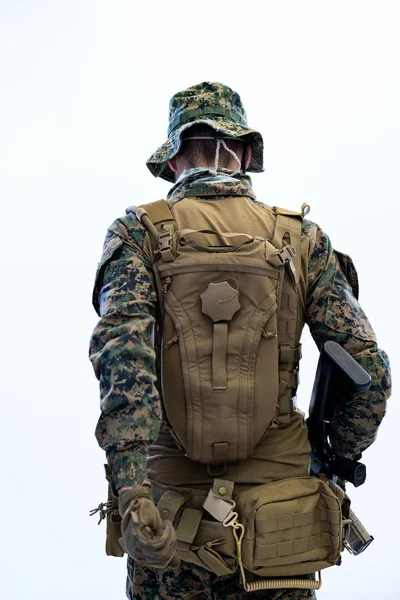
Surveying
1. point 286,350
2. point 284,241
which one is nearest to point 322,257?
point 284,241

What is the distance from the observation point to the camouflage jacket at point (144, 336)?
1.40 meters

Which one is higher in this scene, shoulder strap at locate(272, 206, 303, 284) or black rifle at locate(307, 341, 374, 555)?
shoulder strap at locate(272, 206, 303, 284)

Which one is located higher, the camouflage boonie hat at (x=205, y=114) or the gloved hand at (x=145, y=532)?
the camouflage boonie hat at (x=205, y=114)

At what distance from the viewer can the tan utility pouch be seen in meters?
1.56

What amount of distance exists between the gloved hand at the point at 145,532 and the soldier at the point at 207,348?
40 mm

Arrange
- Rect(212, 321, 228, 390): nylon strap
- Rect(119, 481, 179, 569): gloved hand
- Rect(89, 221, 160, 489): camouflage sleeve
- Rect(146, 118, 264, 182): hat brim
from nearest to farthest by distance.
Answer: Rect(119, 481, 179, 569): gloved hand
Rect(89, 221, 160, 489): camouflage sleeve
Rect(212, 321, 228, 390): nylon strap
Rect(146, 118, 264, 182): hat brim

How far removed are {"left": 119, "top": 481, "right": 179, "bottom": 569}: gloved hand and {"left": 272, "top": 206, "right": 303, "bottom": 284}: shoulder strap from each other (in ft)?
1.97

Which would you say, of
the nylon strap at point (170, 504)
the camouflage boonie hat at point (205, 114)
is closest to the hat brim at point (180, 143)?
the camouflage boonie hat at point (205, 114)

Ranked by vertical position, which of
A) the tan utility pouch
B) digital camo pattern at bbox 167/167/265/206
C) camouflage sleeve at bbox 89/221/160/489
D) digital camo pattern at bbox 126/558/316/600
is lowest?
digital camo pattern at bbox 126/558/316/600

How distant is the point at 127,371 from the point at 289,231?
1.67ft

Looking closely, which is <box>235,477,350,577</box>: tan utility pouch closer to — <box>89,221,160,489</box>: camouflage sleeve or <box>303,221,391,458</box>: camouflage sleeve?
<box>303,221,391,458</box>: camouflage sleeve

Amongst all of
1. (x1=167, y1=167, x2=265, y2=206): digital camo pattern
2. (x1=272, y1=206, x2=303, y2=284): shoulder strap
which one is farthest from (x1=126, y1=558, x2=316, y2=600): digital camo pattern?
(x1=167, y1=167, x2=265, y2=206): digital camo pattern

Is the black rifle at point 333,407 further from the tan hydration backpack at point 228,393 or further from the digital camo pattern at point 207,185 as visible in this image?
the digital camo pattern at point 207,185

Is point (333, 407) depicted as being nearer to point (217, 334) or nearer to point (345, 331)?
point (345, 331)
